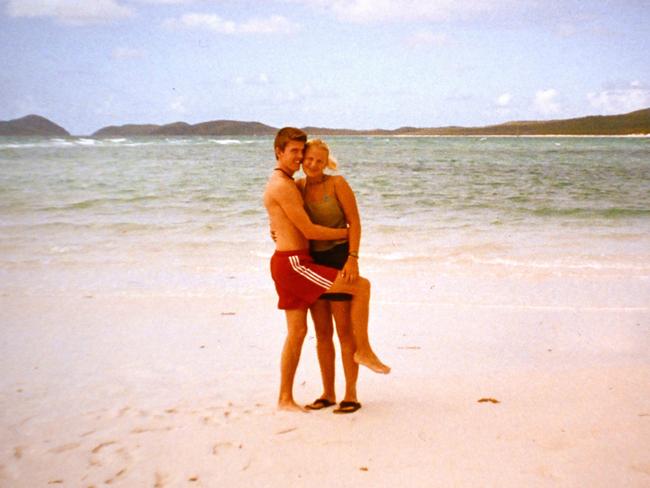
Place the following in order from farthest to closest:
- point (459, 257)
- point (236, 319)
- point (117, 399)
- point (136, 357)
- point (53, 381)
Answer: point (459, 257)
point (236, 319)
point (136, 357)
point (53, 381)
point (117, 399)

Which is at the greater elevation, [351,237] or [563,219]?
[351,237]

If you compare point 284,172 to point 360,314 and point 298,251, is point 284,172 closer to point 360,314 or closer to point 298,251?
point 298,251

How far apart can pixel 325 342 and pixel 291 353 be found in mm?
241

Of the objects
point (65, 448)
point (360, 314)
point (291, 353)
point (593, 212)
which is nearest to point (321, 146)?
point (360, 314)

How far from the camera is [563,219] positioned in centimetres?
1311

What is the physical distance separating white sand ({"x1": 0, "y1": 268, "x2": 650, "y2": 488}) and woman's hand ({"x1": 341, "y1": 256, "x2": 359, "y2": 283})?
0.87m

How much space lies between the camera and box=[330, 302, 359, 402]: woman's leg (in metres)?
3.76

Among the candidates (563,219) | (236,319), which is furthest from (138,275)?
(563,219)

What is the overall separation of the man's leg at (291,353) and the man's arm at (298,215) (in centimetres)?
52

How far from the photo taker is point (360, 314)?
3.63 meters

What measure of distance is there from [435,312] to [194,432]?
3.14 meters

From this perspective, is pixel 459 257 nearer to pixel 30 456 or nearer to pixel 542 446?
pixel 542 446

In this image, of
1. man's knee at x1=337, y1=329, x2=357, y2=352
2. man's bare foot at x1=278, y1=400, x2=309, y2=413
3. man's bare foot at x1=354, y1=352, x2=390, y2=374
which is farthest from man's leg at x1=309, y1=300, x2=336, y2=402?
man's bare foot at x1=354, y1=352, x2=390, y2=374

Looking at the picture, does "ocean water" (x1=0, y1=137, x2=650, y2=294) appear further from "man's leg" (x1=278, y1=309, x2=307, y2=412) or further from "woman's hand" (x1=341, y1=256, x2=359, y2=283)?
"woman's hand" (x1=341, y1=256, x2=359, y2=283)
